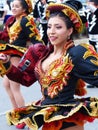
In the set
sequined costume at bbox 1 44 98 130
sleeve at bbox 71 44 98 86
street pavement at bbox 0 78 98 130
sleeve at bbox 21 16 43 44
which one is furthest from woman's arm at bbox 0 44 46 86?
street pavement at bbox 0 78 98 130

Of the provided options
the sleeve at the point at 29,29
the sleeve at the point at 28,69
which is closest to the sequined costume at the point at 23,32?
the sleeve at the point at 29,29

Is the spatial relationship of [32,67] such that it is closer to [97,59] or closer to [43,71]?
[43,71]

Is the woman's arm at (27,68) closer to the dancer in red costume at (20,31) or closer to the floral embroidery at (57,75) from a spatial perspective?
the floral embroidery at (57,75)

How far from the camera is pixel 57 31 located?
2730mm

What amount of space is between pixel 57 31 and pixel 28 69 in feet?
1.35

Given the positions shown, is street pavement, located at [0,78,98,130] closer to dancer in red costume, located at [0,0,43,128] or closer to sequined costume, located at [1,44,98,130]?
dancer in red costume, located at [0,0,43,128]

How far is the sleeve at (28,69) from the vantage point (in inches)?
116

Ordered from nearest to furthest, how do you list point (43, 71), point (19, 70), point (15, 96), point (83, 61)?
point (83, 61) < point (43, 71) < point (19, 70) < point (15, 96)

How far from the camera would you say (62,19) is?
276cm

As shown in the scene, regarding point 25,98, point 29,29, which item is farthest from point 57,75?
point 25,98

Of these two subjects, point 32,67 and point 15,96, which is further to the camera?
point 15,96

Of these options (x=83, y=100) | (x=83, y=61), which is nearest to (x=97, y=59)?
(x=83, y=61)

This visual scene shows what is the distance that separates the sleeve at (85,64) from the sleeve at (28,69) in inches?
13.9

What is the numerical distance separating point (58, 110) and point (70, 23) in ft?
1.84
